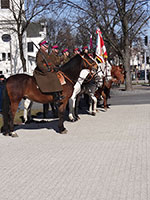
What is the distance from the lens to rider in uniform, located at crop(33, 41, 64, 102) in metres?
11.1

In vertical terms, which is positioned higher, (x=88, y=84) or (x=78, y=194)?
(x=88, y=84)

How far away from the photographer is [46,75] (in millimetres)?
11164

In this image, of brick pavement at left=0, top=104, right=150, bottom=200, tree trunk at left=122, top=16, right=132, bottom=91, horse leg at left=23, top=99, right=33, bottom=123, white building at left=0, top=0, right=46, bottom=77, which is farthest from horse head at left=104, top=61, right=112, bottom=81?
white building at left=0, top=0, right=46, bottom=77

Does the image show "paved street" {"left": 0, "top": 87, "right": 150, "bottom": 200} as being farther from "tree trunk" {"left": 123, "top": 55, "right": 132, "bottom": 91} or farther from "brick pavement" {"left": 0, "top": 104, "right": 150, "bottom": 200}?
"tree trunk" {"left": 123, "top": 55, "right": 132, "bottom": 91}

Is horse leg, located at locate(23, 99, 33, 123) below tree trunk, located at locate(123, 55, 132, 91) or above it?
below

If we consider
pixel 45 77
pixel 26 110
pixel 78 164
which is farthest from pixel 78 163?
pixel 26 110

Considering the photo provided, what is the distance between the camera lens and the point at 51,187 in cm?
604

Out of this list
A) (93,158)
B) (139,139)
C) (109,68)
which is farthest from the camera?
(109,68)

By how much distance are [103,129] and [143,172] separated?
5431 mm

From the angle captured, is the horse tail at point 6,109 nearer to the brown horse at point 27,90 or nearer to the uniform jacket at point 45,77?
the brown horse at point 27,90

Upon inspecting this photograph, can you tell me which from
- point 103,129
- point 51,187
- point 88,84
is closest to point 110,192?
point 51,187

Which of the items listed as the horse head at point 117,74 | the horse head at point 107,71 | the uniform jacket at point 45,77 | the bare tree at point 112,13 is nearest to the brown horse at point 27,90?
the uniform jacket at point 45,77

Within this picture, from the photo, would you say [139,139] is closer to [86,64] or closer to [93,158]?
[93,158]

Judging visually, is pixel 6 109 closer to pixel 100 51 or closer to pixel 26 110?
pixel 26 110
